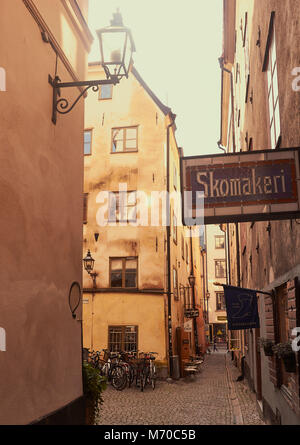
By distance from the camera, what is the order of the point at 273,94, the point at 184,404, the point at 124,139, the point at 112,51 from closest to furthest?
the point at 112,51 → the point at 273,94 → the point at 184,404 → the point at 124,139

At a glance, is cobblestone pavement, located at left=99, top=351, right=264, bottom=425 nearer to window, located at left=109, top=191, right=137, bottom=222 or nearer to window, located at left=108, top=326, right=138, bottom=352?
window, located at left=108, top=326, right=138, bottom=352

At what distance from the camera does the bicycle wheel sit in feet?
49.3

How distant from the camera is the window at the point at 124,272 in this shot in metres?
19.2

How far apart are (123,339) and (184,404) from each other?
6.57 metres

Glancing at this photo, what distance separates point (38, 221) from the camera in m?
5.29

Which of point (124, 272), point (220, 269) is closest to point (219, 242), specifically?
point (220, 269)

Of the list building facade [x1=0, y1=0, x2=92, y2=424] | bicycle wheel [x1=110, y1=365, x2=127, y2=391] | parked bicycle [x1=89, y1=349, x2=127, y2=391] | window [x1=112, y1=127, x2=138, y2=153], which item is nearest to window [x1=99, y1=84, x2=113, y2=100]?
window [x1=112, y1=127, x2=138, y2=153]

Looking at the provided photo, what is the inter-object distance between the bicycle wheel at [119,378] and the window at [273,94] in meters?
10.4

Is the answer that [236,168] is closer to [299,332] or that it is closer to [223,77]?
[299,332]

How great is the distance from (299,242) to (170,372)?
14604 mm

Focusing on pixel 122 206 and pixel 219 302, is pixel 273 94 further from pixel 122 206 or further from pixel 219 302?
pixel 219 302

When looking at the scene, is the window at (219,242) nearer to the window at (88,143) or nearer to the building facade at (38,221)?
the window at (88,143)

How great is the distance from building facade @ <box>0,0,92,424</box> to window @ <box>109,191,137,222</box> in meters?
12.5
